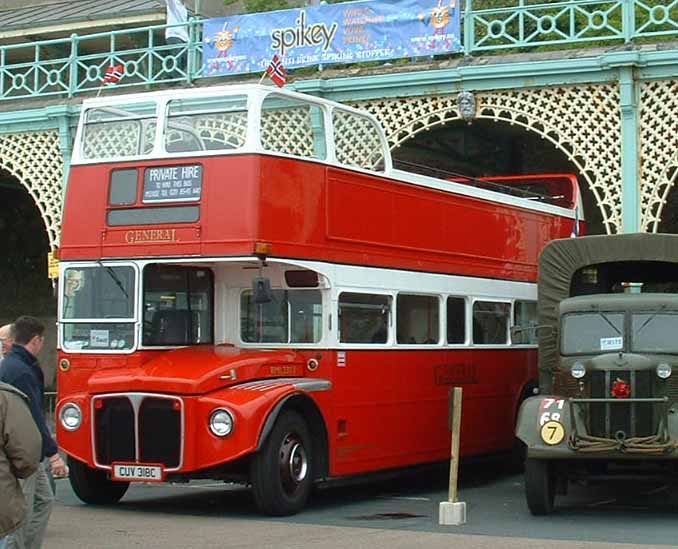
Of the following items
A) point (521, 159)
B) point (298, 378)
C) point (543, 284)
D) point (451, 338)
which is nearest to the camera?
point (298, 378)

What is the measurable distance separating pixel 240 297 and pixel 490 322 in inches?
156

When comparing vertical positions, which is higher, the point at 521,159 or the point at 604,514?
the point at 521,159

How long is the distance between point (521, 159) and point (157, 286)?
13.9 metres

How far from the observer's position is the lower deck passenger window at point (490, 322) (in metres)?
15.5

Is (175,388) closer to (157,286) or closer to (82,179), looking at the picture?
(157,286)

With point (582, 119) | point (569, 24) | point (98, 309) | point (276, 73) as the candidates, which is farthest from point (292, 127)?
point (569, 24)

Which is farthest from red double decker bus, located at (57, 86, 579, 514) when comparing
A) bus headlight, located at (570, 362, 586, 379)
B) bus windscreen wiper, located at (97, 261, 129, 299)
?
bus headlight, located at (570, 362, 586, 379)

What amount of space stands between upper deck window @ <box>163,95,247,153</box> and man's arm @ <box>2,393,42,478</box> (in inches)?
221

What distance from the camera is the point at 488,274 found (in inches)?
620

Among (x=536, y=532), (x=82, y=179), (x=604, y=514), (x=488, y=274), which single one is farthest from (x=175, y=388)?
(x=488, y=274)

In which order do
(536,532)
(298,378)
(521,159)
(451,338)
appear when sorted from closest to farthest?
(536,532) < (298,378) < (451,338) < (521,159)

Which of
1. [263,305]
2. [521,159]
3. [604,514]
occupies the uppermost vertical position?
[521,159]

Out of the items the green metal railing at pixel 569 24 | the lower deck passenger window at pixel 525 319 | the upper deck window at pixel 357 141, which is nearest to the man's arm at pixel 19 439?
the upper deck window at pixel 357 141

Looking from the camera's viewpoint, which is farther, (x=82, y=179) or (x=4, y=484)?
(x=82, y=179)
